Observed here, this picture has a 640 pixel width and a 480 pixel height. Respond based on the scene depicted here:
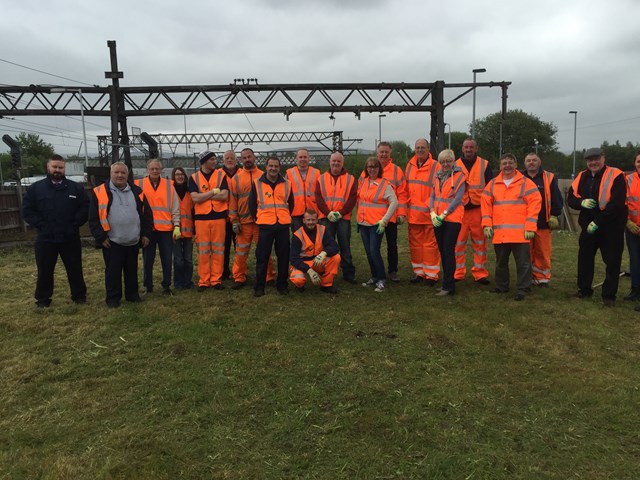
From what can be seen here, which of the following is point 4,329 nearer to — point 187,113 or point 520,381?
point 520,381

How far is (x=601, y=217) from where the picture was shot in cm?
538

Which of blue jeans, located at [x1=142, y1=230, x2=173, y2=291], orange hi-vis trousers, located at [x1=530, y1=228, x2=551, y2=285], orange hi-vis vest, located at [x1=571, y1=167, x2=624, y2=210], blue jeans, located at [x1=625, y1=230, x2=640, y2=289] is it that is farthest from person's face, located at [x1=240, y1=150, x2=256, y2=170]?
blue jeans, located at [x1=625, y1=230, x2=640, y2=289]

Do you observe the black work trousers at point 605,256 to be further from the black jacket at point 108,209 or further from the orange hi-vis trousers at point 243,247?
the black jacket at point 108,209

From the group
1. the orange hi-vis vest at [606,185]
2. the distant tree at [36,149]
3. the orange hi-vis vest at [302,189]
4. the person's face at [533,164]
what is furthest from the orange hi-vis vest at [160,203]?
the distant tree at [36,149]

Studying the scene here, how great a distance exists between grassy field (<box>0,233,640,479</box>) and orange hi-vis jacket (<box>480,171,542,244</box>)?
892mm

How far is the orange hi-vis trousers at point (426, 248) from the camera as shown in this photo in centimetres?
640

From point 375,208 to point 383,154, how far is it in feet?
2.93

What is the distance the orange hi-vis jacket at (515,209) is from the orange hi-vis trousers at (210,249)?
381 centimetres

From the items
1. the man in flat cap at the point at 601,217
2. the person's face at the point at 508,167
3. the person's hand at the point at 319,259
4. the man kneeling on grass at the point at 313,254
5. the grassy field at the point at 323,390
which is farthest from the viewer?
the man kneeling on grass at the point at 313,254

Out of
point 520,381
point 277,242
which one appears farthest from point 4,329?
point 520,381

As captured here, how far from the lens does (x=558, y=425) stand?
115 inches

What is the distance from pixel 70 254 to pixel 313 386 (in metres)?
4.09

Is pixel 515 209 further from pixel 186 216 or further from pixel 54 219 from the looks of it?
pixel 54 219

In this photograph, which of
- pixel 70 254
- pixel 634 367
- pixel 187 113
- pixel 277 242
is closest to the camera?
pixel 634 367
